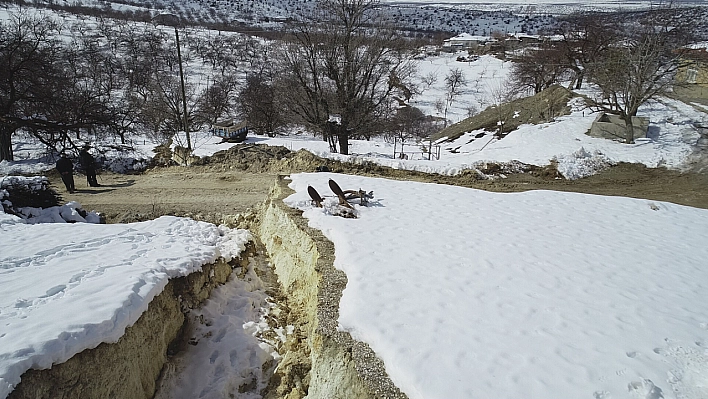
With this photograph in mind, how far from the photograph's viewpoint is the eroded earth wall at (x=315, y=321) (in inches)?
188

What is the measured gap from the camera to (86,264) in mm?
6750

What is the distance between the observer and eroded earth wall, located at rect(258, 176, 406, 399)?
4766 millimetres

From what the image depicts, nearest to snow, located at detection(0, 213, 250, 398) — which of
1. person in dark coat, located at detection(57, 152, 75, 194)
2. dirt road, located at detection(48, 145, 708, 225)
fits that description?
dirt road, located at detection(48, 145, 708, 225)

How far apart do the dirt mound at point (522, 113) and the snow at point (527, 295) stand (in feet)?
56.9

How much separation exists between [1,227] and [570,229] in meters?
12.7

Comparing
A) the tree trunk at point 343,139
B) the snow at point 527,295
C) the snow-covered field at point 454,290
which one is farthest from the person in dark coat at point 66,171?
the tree trunk at point 343,139

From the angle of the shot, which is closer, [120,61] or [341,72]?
[341,72]

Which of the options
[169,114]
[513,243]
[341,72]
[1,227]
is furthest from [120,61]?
[513,243]

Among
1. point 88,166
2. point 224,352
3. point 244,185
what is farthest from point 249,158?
point 224,352

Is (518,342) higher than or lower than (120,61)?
lower

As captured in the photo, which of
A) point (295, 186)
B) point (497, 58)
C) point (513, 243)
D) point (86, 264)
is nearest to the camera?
point (86, 264)

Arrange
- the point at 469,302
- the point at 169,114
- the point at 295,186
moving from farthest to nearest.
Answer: the point at 169,114, the point at 295,186, the point at 469,302

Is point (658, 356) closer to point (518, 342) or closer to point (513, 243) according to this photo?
point (518, 342)

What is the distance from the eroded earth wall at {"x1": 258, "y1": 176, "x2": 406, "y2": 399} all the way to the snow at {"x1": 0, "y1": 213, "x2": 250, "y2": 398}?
1.37 metres
